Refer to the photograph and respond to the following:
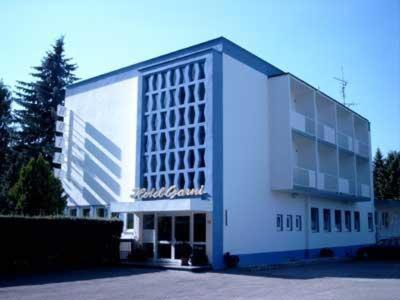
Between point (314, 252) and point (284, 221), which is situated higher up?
point (284, 221)

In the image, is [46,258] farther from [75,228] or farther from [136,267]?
[136,267]

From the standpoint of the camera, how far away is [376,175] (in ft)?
229

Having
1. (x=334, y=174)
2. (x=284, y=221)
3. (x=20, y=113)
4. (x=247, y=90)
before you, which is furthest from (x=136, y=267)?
(x=20, y=113)

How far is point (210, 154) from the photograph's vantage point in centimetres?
2302

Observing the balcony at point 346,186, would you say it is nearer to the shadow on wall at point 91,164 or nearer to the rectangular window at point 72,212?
the shadow on wall at point 91,164

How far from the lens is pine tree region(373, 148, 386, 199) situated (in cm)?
6831

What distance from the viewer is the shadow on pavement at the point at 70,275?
17.1m

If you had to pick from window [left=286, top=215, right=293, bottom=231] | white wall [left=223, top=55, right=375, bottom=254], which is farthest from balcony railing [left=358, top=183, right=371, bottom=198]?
window [left=286, top=215, right=293, bottom=231]

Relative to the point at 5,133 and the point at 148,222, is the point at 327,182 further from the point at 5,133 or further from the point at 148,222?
the point at 5,133

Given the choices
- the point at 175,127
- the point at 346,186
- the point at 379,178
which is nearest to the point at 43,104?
the point at 175,127

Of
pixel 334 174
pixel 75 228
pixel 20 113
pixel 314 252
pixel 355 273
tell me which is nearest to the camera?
pixel 355 273

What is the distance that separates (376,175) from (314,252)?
44.1m

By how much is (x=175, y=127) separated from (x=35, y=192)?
879cm

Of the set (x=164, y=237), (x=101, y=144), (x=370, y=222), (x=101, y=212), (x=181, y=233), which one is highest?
(x=101, y=144)
